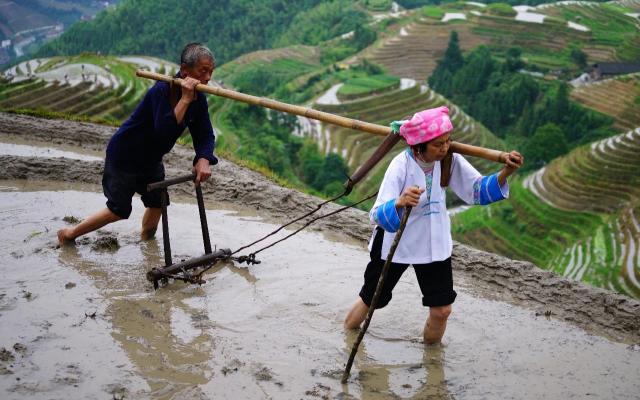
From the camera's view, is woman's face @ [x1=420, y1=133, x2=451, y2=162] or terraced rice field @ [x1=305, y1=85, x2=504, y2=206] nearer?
woman's face @ [x1=420, y1=133, x2=451, y2=162]

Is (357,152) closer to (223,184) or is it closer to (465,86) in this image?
(465,86)

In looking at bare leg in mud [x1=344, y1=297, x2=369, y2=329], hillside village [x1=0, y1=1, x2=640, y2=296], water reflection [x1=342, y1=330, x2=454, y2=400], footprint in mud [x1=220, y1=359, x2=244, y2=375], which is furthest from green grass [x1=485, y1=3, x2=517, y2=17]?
footprint in mud [x1=220, y1=359, x2=244, y2=375]

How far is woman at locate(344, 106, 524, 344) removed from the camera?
336 cm

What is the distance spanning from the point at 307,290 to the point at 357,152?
4937 centimetres

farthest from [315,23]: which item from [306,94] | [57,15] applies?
[57,15]

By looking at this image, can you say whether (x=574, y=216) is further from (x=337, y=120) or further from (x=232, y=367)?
(x=232, y=367)

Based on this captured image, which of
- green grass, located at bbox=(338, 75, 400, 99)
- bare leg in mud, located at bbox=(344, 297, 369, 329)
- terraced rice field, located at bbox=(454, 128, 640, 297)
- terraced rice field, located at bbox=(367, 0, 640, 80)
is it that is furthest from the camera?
terraced rice field, located at bbox=(367, 0, 640, 80)

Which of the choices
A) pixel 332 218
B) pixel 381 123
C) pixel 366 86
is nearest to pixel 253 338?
pixel 332 218

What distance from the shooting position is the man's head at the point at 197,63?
4328 mm

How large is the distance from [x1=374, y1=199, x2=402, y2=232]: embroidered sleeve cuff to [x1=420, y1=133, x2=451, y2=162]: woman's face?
0.33m

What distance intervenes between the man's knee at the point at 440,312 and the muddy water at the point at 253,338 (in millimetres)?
257

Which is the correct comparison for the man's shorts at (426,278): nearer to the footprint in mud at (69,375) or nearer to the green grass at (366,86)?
the footprint in mud at (69,375)

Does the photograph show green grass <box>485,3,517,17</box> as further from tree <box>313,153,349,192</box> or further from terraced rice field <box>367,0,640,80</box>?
tree <box>313,153,349,192</box>

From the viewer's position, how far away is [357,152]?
53.8m
